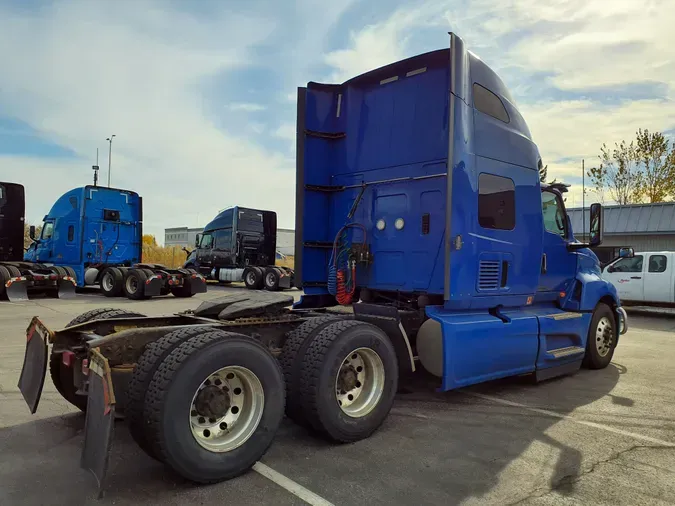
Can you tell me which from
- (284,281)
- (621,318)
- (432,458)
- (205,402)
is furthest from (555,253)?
(284,281)

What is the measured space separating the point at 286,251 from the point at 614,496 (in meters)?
55.4

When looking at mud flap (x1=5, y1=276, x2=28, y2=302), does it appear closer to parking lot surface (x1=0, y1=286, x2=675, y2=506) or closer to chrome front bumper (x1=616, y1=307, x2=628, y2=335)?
parking lot surface (x1=0, y1=286, x2=675, y2=506)

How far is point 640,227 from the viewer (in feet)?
78.4

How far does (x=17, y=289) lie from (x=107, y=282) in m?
2.75

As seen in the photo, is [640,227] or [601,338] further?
[640,227]

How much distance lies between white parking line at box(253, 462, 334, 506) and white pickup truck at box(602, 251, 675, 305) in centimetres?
1311

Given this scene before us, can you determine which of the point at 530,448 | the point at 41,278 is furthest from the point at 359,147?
the point at 41,278

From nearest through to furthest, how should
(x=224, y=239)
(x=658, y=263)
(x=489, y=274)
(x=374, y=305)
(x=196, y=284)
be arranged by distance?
(x=374, y=305) < (x=489, y=274) < (x=658, y=263) < (x=196, y=284) < (x=224, y=239)

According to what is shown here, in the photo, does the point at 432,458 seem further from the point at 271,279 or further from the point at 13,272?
the point at 271,279

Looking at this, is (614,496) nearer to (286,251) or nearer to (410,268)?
(410,268)

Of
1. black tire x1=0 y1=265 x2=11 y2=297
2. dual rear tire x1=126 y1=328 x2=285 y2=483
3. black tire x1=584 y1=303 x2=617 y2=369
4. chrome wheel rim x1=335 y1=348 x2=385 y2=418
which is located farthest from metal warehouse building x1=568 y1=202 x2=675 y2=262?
dual rear tire x1=126 y1=328 x2=285 y2=483

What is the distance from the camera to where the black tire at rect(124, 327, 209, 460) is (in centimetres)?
320

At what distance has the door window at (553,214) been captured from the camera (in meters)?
6.69

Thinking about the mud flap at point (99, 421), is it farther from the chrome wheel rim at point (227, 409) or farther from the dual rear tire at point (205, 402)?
the chrome wheel rim at point (227, 409)
